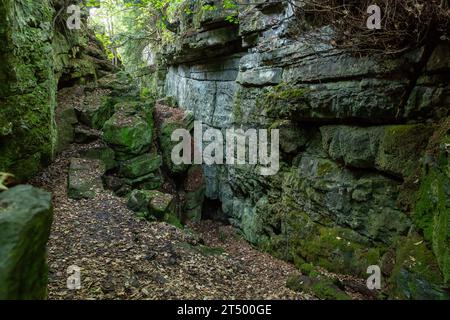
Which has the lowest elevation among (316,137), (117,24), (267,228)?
(267,228)

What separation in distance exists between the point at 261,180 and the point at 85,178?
580 cm

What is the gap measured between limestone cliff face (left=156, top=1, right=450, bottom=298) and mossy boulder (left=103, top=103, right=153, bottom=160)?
389 cm

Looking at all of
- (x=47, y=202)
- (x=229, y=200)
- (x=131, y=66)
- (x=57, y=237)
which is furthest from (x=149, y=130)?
(x=131, y=66)

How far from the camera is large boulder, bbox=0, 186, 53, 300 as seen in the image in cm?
298

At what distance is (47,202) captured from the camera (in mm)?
3467

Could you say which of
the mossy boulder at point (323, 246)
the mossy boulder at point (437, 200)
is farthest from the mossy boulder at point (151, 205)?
the mossy boulder at point (437, 200)

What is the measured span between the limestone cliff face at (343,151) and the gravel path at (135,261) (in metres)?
1.54

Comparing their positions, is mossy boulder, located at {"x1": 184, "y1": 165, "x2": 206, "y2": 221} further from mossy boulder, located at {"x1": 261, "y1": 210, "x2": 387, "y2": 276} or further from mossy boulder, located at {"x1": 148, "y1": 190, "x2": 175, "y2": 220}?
mossy boulder, located at {"x1": 261, "y1": 210, "x2": 387, "y2": 276}

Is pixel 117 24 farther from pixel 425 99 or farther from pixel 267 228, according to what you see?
pixel 425 99

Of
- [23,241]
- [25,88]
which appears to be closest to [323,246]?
[23,241]

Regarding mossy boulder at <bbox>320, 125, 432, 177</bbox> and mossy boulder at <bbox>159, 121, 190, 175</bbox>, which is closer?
mossy boulder at <bbox>320, 125, 432, 177</bbox>

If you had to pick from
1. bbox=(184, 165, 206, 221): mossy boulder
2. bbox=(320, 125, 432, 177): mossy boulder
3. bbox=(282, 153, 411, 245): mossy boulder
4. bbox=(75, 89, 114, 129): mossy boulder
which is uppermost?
bbox=(75, 89, 114, 129): mossy boulder

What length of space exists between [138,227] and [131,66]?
20551 mm

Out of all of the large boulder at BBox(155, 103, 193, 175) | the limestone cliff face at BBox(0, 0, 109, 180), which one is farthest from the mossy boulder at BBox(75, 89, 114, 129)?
the limestone cliff face at BBox(0, 0, 109, 180)
